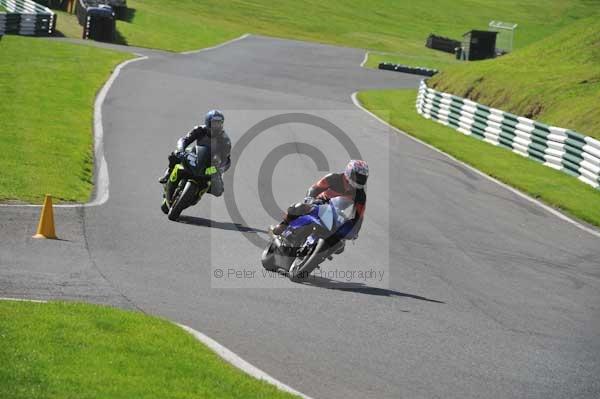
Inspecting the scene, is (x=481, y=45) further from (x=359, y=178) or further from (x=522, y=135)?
(x=359, y=178)

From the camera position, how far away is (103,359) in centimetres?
863

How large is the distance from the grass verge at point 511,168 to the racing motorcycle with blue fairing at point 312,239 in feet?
29.5

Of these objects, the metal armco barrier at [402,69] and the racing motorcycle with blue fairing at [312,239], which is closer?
the racing motorcycle with blue fairing at [312,239]

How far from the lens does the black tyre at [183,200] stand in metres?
16.7

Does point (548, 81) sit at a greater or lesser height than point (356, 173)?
lesser

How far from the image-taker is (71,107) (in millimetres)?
29109

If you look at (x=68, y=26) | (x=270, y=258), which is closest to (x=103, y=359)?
(x=270, y=258)

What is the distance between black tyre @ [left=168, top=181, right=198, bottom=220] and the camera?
1667cm

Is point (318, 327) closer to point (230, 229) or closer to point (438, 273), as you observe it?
point (438, 273)

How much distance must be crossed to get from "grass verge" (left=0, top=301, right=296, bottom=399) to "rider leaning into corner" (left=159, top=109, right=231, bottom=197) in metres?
6.76

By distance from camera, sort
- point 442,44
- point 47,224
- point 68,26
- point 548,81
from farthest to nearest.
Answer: point 442,44 → point 68,26 → point 548,81 → point 47,224

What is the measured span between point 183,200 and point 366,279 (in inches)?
151

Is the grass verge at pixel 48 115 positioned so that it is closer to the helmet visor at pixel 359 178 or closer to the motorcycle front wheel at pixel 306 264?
the motorcycle front wheel at pixel 306 264

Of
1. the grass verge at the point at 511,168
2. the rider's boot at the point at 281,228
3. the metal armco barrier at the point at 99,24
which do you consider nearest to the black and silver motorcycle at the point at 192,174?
the rider's boot at the point at 281,228
